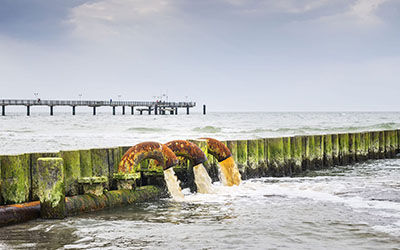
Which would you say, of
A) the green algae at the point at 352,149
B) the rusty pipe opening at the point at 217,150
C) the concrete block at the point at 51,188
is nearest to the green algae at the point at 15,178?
the concrete block at the point at 51,188

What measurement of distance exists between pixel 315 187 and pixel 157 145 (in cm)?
341

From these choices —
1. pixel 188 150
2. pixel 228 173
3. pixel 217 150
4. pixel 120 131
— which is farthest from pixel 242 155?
pixel 120 131

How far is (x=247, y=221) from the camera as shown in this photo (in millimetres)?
6023

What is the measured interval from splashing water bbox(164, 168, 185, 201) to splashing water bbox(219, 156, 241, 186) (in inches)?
52.7

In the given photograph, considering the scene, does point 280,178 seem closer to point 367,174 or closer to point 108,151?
point 367,174

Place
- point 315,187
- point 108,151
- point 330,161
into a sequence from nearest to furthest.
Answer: point 108,151
point 315,187
point 330,161

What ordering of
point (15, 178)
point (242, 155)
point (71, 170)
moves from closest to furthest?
point (15, 178) → point (71, 170) → point (242, 155)

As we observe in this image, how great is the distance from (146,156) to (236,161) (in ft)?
10.4

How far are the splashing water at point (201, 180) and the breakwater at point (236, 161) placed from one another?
0.57 ft

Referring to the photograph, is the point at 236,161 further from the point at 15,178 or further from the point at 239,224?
the point at 15,178

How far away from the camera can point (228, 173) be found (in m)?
8.96

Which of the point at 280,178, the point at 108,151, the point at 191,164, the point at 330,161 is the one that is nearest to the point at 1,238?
the point at 108,151

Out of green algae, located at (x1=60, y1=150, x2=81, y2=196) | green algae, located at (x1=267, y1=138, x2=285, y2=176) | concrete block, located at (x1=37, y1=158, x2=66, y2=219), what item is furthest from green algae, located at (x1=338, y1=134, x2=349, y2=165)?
concrete block, located at (x1=37, y1=158, x2=66, y2=219)

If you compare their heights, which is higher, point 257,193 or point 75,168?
point 75,168
